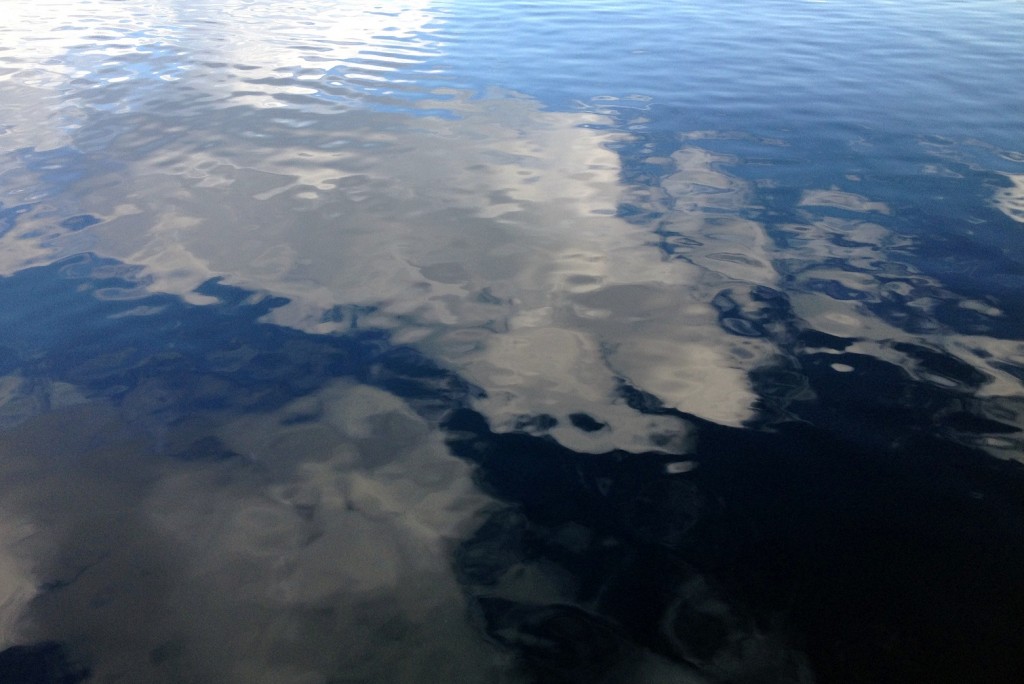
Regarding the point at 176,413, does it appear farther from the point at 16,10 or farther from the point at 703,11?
the point at 16,10

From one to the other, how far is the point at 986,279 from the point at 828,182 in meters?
2.85

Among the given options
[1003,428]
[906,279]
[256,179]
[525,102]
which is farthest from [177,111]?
[1003,428]

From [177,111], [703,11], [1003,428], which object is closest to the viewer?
[1003,428]

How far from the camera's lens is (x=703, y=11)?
21.5 metres

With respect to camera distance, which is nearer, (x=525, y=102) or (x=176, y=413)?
(x=176, y=413)

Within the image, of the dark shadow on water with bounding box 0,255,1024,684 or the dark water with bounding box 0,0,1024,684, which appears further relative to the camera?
the dark water with bounding box 0,0,1024,684

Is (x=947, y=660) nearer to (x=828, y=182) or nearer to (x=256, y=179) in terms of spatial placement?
(x=828, y=182)

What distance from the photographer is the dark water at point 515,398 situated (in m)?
3.76

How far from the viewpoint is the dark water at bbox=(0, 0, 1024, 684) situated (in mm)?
3762

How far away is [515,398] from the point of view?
5.49 meters

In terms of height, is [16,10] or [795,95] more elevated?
[795,95]

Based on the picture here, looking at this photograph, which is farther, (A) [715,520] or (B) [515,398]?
(B) [515,398]

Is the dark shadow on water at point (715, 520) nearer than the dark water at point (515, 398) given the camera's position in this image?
Yes

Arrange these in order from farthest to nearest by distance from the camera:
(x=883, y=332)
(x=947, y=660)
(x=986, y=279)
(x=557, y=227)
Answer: (x=557, y=227) < (x=986, y=279) < (x=883, y=332) < (x=947, y=660)
